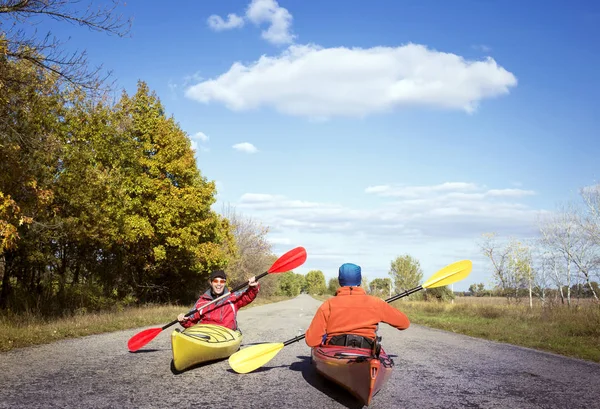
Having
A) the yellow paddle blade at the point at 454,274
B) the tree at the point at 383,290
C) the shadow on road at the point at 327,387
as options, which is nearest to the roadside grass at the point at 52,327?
the shadow on road at the point at 327,387

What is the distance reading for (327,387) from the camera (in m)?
6.02

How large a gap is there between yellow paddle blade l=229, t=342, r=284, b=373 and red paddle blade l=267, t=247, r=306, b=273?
2060mm

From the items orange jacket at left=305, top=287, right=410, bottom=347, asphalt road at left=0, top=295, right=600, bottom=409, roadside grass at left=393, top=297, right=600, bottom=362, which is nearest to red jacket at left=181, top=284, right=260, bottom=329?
asphalt road at left=0, top=295, right=600, bottom=409

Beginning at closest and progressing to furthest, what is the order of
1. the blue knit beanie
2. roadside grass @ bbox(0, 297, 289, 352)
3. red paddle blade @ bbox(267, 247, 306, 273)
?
the blue knit beanie < red paddle blade @ bbox(267, 247, 306, 273) < roadside grass @ bbox(0, 297, 289, 352)

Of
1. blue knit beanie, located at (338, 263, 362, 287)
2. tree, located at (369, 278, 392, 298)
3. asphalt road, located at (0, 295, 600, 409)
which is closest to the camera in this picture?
asphalt road, located at (0, 295, 600, 409)

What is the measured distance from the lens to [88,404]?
495 cm

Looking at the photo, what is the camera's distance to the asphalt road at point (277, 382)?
5.15 meters

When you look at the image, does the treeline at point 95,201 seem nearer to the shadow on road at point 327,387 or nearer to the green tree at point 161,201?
the green tree at point 161,201

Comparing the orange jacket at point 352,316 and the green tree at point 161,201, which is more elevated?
the green tree at point 161,201

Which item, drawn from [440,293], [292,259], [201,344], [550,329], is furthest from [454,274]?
[440,293]

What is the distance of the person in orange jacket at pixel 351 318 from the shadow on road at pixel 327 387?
620 mm

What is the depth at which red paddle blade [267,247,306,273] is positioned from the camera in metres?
9.00

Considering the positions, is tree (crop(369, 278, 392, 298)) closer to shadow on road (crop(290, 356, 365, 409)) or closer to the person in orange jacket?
shadow on road (crop(290, 356, 365, 409))

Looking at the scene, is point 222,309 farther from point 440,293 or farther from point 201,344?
point 440,293
